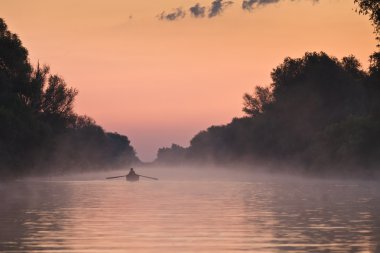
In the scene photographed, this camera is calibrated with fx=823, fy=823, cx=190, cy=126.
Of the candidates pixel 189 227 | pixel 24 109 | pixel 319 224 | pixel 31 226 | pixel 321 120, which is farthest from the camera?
pixel 321 120

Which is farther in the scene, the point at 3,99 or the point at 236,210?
the point at 3,99

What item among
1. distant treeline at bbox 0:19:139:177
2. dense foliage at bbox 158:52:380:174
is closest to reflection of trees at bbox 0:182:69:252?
distant treeline at bbox 0:19:139:177

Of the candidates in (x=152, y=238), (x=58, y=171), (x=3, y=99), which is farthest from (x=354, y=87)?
(x=152, y=238)

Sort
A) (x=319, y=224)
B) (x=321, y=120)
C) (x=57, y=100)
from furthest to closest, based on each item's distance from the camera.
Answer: (x=321, y=120), (x=57, y=100), (x=319, y=224)

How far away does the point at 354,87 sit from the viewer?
15438cm

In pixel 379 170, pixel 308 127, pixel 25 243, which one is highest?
pixel 308 127

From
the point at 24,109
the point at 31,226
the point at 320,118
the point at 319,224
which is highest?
the point at 320,118

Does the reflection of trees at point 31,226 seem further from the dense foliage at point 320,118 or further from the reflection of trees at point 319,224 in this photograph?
the dense foliage at point 320,118

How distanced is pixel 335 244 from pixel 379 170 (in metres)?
89.5

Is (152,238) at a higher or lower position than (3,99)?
lower

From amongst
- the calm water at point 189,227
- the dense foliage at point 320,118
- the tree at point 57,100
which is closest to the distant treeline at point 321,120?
the dense foliage at point 320,118

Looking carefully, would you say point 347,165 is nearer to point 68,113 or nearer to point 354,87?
point 354,87

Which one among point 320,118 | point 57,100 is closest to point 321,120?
point 320,118

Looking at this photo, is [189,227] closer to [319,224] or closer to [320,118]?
[319,224]
